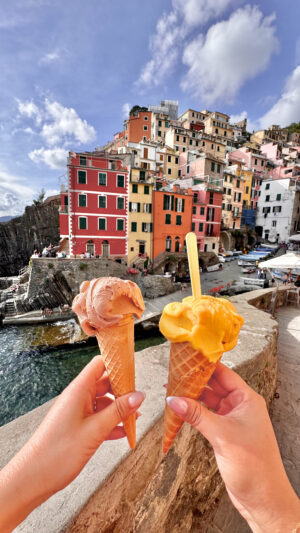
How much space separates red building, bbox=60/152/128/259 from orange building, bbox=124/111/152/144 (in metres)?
26.0

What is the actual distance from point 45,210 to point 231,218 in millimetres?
36603

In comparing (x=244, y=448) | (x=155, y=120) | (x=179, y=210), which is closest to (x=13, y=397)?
(x=244, y=448)

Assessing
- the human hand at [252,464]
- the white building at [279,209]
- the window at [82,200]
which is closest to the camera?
the human hand at [252,464]

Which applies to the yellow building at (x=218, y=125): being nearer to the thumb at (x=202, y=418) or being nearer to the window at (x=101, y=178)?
the window at (x=101, y=178)

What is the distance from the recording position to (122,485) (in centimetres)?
176

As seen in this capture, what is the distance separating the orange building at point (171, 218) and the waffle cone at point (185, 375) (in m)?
23.6

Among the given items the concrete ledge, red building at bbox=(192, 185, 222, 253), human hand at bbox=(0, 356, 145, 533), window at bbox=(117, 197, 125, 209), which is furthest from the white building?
human hand at bbox=(0, 356, 145, 533)

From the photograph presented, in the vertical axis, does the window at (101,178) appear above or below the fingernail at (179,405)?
above

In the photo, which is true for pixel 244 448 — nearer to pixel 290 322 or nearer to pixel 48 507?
pixel 48 507

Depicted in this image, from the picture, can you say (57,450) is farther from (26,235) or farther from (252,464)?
(26,235)

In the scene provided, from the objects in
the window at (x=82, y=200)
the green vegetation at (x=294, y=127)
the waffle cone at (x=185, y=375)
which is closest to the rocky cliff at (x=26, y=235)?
the window at (x=82, y=200)

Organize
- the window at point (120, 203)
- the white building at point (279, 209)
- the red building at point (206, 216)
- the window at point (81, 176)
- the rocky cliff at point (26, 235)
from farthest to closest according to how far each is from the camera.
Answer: the rocky cliff at point (26, 235) → the white building at point (279, 209) → the red building at point (206, 216) → the window at point (120, 203) → the window at point (81, 176)

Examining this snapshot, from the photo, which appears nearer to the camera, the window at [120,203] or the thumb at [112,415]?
the thumb at [112,415]

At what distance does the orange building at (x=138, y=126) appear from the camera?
4294cm
